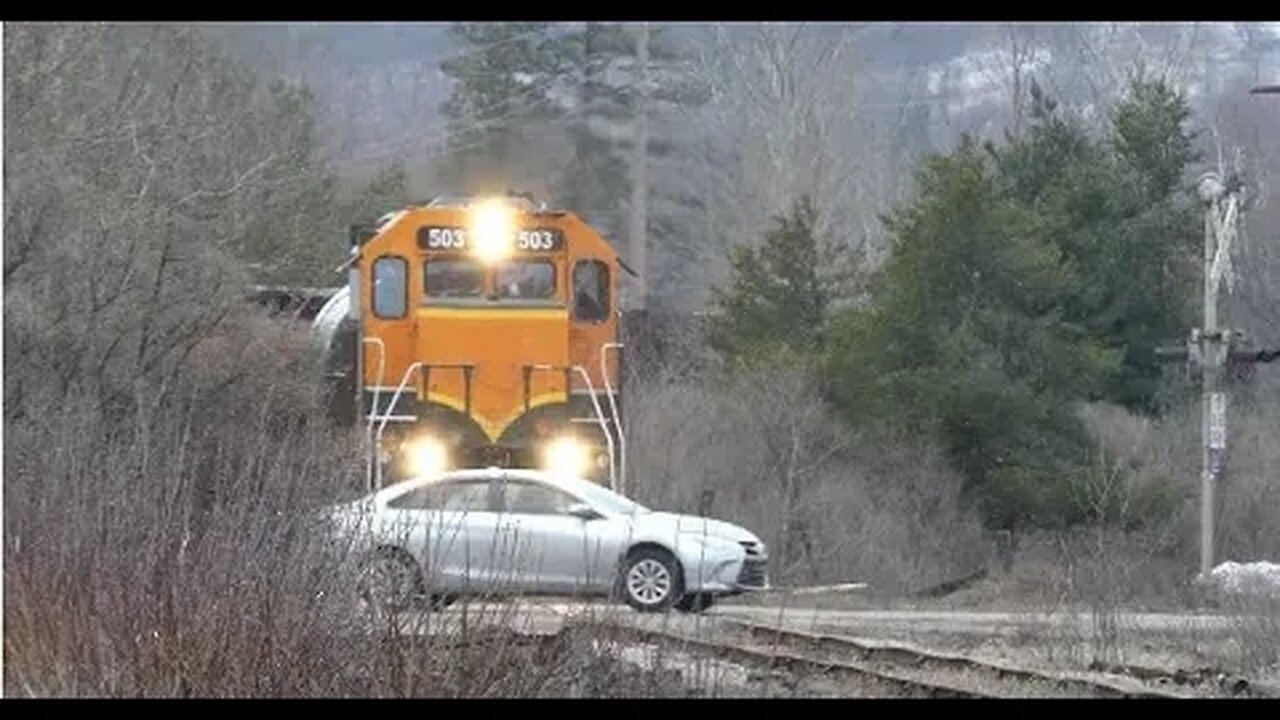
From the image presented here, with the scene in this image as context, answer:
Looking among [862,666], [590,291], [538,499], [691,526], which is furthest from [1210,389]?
[862,666]

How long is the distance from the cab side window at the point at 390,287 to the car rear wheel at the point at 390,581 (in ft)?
34.7

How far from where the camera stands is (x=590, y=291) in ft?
70.3

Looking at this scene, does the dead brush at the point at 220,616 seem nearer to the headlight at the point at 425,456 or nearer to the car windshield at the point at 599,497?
the car windshield at the point at 599,497

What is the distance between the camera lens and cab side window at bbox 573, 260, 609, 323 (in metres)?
21.3

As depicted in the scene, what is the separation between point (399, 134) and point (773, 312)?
25.6m

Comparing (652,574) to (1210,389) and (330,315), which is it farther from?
(1210,389)

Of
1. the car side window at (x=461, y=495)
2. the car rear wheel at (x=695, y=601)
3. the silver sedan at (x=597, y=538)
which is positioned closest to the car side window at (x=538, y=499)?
the silver sedan at (x=597, y=538)

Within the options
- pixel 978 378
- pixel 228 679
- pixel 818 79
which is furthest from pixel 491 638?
pixel 978 378

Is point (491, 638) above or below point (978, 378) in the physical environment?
below

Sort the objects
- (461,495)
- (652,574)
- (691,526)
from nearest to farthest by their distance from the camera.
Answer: (461,495) < (652,574) < (691,526)

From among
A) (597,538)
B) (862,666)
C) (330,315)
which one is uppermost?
(330,315)

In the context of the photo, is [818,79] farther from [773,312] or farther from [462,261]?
[773,312]

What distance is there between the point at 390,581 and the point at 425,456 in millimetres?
10966
